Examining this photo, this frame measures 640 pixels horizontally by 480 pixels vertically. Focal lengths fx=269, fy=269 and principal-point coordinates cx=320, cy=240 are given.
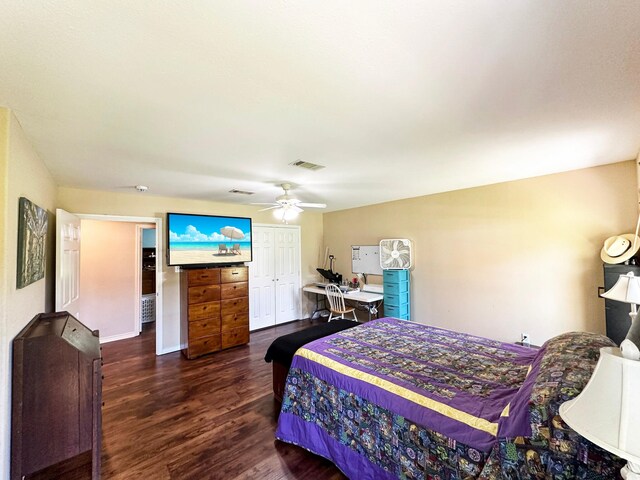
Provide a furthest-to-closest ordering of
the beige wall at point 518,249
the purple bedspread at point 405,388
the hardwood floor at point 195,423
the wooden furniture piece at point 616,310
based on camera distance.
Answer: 1. the beige wall at point 518,249
2. the wooden furniture piece at point 616,310
3. the hardwood floor at point 195,423
4. the purple bedspread at point 405,388

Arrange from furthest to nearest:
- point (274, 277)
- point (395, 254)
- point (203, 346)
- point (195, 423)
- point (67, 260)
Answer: point (274, 277) → point (395, 254) → point (203, 346) → point (67, 260) → point (195, 423)

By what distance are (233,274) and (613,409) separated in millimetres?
4162

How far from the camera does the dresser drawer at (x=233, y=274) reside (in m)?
4.14

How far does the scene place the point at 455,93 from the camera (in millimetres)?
1430

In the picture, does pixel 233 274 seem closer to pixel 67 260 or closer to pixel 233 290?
pixel 233 290

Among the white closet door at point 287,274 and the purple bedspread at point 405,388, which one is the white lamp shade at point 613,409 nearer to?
the purple bedspread at point 405,388

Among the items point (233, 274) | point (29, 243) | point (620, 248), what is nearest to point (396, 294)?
point (620, 248)

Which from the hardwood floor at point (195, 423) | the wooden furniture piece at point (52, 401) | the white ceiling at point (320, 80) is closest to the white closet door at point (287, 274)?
the hardwood floor at point (195, 423)

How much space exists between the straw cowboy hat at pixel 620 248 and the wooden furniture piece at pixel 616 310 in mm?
77

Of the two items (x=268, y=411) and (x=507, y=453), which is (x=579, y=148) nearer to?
(x=507, y=453)

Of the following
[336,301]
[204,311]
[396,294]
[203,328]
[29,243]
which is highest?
[29,243]

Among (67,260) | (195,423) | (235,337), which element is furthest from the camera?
(235,337)

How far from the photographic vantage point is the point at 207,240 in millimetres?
4379

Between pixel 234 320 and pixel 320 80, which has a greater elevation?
pixel 320 80
